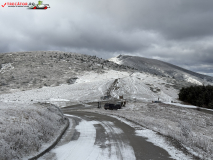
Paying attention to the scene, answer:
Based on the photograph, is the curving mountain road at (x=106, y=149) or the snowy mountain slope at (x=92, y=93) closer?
the curving mountain road at (x=106, y=149)

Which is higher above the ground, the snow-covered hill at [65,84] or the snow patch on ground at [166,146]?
the snow-covered hill at [65,84]

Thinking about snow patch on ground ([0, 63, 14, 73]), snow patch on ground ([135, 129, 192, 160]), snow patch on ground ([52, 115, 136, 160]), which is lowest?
snow patch on ground ([52, 115, 136, 160])

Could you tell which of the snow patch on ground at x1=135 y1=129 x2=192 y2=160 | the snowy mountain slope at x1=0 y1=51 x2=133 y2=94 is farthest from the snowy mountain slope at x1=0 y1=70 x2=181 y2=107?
the snow patch on ground at x1=135 y1=129 x2=192 y2=160

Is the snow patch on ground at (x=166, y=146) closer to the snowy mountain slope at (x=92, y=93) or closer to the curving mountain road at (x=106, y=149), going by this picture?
the curving mountain road at (x=106, y=149)

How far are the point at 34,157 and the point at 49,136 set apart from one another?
260 centimetres

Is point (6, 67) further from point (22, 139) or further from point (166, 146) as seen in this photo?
point (166, 146)

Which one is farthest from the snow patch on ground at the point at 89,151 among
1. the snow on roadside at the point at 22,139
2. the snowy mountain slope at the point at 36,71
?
the snowy mountain slope at the point at 36,71

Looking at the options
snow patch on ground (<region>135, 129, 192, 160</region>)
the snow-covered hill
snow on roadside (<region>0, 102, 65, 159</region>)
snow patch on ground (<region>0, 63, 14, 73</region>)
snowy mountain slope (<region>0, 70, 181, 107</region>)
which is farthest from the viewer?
snow patch on ground (<region>0, 63, 14, 73</region>)

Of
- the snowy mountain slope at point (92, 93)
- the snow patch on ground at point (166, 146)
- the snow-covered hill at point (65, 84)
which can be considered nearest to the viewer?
the snow patch on ground at point (166, 146)

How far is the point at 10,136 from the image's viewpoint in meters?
6.93

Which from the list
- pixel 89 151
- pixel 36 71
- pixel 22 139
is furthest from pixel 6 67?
pixel 89 151

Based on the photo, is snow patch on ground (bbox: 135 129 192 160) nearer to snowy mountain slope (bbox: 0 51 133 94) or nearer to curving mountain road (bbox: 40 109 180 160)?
curving mountain road (bbox: 40 109 180 160)

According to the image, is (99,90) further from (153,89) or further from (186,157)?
(186,157)

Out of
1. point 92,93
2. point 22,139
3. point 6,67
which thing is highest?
point 6,67
